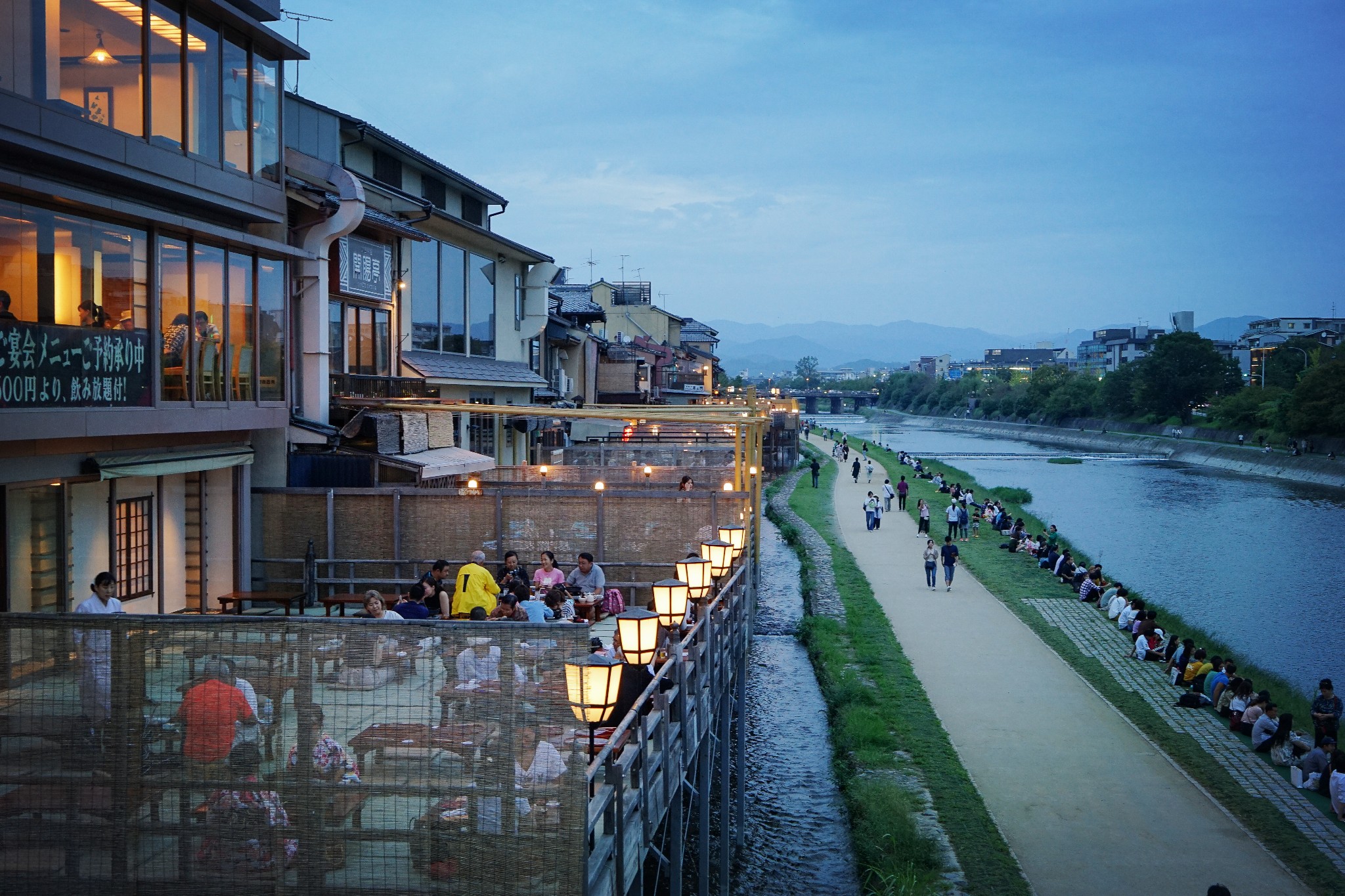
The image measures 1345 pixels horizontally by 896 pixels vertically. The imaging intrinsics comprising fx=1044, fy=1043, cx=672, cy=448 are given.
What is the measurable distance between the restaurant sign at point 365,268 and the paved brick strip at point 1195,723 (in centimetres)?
1639

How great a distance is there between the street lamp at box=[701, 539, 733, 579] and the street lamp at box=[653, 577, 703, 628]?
260 centimetres

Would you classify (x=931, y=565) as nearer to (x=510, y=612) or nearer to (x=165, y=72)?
(x=510, y=612)

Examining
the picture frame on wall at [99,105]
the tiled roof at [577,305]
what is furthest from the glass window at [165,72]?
the tiled roof at [577,305]

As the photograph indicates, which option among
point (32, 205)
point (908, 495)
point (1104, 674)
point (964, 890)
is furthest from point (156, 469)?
point (908, 495)

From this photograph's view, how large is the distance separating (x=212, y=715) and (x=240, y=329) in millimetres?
10346

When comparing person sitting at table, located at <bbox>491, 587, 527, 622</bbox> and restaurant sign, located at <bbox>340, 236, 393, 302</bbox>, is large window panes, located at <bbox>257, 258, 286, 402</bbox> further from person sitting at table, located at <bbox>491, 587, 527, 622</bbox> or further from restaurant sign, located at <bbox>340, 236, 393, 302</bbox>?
person sitting at table, located at <bbox>491, 587, 527, 622</bbox>

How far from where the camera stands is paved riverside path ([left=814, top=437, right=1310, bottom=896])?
11.7m

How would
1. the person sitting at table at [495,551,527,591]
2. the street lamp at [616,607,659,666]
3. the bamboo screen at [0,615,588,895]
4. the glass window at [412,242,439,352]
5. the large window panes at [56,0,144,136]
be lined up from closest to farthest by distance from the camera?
the bamboo screen at [0,615,588,895] < the street lamp at [616,607,659,666] < the large window panes at [56,0,144,136] < the person sitting at table at [495,551,527,591] < the glass window at [412,242,439,352]

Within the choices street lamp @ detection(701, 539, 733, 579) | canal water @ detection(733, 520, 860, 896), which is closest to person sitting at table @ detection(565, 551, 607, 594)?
street lamp @ detection(701, 539, 733, 579)

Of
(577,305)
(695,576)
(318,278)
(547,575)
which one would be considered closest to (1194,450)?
(577,305)

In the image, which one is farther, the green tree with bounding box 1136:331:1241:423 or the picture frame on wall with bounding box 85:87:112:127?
the green tree with bounding box 1136:331:1241:423

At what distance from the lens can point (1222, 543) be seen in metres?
42.3

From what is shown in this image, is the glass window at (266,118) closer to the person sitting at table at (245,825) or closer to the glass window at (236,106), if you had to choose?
the glass window at (236,106)

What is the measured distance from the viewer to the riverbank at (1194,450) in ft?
220
